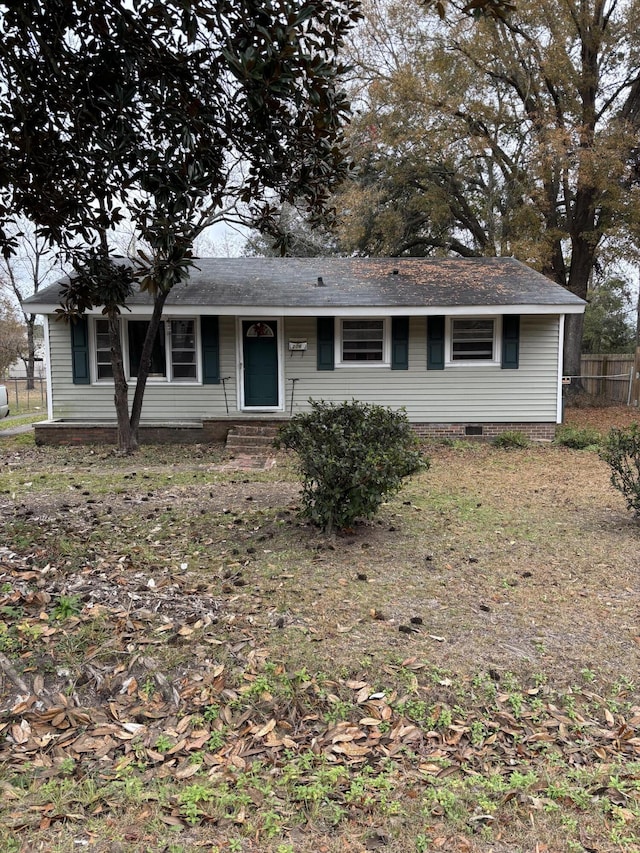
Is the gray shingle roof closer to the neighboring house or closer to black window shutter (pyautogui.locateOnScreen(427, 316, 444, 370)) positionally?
the neighboring house

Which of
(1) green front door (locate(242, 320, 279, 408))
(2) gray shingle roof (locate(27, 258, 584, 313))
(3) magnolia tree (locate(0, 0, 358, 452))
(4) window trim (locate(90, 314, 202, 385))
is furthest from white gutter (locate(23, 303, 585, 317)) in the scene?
(3) magnolia tree (locate(0, 0, 358, 452))

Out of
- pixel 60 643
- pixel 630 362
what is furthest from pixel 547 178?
pixel 60 643

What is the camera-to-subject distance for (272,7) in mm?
3459

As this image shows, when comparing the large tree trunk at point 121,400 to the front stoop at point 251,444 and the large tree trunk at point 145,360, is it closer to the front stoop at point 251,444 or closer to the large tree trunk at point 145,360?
the large tree trunk at point 145,360

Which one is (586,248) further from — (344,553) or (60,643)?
(60,643)

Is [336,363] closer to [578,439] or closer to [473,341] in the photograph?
[473,341]

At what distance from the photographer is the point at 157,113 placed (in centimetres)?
429

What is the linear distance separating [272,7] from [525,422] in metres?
9.79

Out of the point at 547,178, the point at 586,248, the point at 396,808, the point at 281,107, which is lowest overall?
the point at 396,808

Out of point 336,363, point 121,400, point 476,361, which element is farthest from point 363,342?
point 121,400

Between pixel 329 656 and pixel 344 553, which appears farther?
pixel 344 553

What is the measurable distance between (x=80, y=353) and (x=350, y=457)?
27.9 feet

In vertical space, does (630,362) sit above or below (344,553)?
above

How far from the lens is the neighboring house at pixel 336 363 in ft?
37.8
